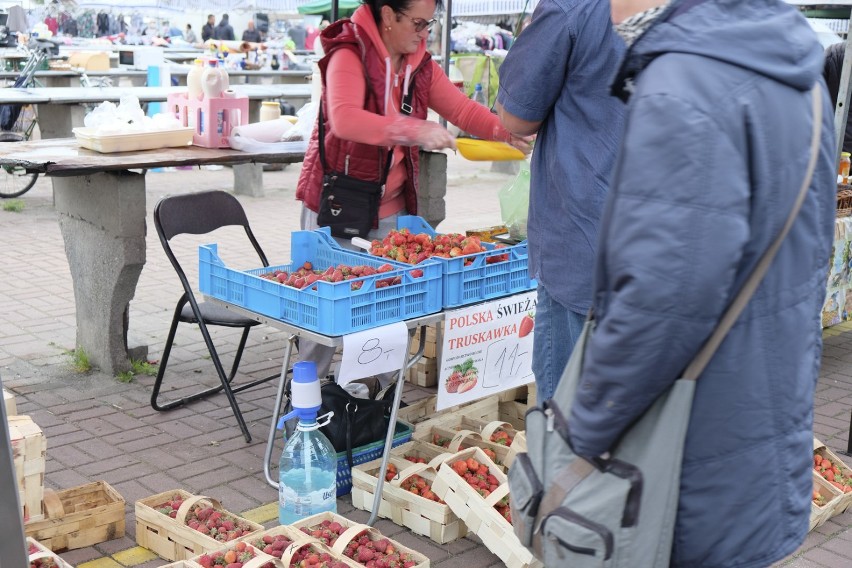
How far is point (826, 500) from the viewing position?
12.7 feet

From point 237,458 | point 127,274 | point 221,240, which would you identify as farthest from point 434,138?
point 221,240

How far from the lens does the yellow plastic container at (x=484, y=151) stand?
3.43 metres

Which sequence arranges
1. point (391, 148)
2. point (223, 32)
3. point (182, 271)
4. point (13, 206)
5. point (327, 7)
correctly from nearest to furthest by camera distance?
point (391, 148), point (182, 271), point (13, 206), point (327, 7), point (223, 32)

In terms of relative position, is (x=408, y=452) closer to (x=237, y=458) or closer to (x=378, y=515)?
(x=378, y=515)

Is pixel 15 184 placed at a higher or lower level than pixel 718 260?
lower

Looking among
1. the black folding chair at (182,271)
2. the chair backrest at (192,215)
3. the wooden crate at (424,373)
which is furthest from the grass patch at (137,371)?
the wooden crate at (424,373)

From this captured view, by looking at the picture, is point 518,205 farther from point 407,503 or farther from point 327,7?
point 327,7


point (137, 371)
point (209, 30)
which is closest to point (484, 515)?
point (137, 371)

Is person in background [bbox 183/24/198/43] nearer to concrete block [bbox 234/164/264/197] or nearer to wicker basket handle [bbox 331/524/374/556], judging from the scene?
concrete block [bbox 234/164/264/197]

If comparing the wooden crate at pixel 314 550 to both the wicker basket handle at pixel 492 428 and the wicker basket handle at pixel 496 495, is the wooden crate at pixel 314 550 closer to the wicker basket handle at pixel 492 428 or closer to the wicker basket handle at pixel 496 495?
the wicker basket handle at pixel 496 495

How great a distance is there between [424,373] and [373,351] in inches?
69.7

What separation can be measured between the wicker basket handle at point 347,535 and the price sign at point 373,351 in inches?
18.6

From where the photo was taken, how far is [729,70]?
159cm

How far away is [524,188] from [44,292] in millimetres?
3874
